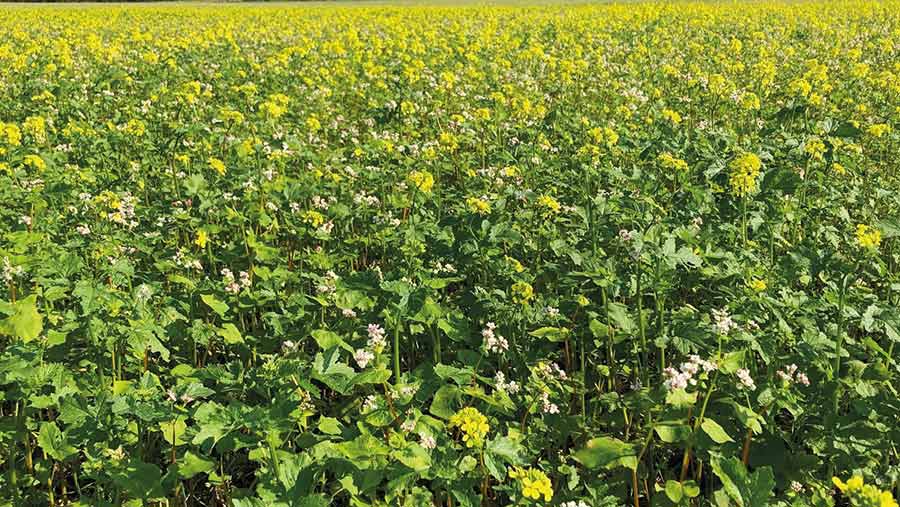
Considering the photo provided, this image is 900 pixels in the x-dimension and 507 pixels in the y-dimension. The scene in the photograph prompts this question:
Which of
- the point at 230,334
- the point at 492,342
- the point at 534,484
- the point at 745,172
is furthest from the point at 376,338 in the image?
the point at 745,172

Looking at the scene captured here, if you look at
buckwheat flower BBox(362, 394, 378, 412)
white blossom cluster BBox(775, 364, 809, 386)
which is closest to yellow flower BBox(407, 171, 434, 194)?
buckwheat flower BBox(362, 394, 378, 412)

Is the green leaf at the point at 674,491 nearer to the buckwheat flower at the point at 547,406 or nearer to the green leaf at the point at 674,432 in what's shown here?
the green leaf at the point at 674,432

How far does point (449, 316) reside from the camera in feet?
10.8

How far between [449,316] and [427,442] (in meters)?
1.01

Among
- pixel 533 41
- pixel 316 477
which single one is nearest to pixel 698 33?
pixel 533 41

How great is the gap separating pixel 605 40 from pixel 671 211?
10.0 metres

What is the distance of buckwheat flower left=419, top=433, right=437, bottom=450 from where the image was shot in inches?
91.8

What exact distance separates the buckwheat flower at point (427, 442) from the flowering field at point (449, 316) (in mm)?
55

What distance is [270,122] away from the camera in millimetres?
6363

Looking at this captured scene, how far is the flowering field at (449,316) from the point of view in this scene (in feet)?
7.95

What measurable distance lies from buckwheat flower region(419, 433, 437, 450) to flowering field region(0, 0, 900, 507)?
6 centimetres

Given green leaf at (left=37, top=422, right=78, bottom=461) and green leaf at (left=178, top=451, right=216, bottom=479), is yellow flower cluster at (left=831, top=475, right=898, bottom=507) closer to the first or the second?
green leaf at (left=178, top=451, right=216, bottom=479)

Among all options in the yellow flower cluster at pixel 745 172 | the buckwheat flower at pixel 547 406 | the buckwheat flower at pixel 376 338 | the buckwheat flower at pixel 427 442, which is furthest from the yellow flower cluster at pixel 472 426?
the yellow flower cluster at pixel 745 172

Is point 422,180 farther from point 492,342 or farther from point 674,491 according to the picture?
point 674,491
